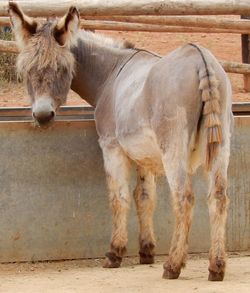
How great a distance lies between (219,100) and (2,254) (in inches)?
89.6

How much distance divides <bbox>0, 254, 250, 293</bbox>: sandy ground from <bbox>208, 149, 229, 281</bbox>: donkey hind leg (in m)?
0.11

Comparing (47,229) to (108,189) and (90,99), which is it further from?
(90,99)

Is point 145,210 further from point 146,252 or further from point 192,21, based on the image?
point 192,21

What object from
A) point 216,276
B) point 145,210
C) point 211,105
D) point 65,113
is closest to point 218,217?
point 216,276

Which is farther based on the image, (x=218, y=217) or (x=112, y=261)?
(x=112, y=261)


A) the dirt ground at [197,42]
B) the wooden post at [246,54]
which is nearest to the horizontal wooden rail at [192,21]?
the wooden post at [246,54]

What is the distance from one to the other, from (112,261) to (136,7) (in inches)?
83.1

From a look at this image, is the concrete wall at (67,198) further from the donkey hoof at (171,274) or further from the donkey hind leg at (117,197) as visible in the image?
the donkey hoof at (171,274)

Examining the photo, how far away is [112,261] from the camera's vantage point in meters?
7.32

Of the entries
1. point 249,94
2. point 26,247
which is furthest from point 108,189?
point 249,94

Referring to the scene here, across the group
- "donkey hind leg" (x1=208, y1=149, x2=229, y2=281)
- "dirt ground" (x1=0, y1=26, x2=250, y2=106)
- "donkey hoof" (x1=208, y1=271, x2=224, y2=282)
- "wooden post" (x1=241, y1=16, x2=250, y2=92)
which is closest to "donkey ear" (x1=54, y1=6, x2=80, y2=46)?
"donkey hind leg" (x1=208, y1=149, x2=229, y2=281)

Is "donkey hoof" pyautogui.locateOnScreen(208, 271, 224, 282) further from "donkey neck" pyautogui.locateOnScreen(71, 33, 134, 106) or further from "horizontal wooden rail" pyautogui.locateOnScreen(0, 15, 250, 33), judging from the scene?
"horizontal wooden rail" pyautogui.locateOnScreen(0, 15, 250, 33)

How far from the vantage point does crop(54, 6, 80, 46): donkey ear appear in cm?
710

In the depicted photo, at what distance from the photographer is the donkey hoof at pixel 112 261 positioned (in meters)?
7.32
